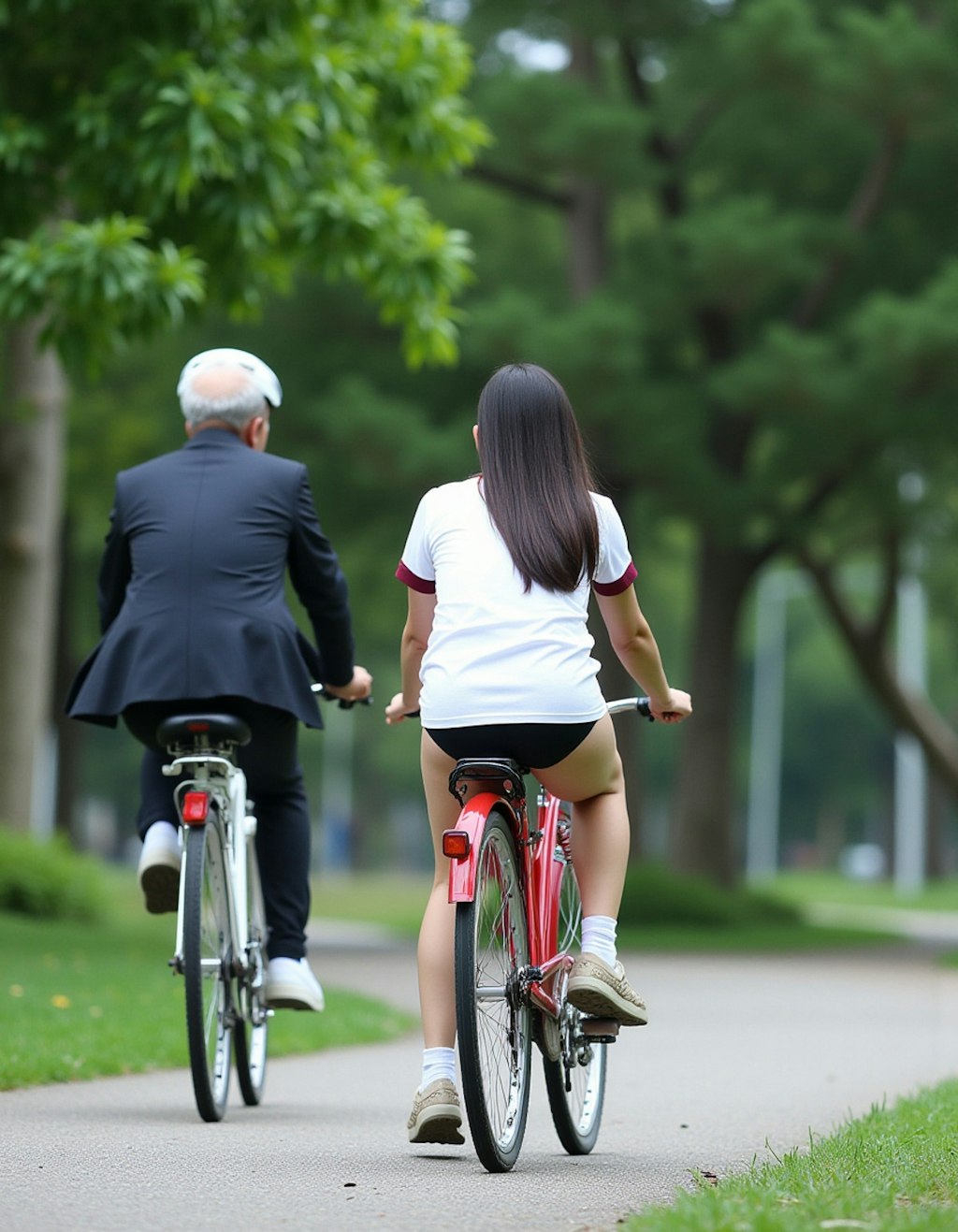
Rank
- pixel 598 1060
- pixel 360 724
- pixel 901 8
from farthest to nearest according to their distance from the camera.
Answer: pixel 360 724, pixel 901 8, pixel 598 1060

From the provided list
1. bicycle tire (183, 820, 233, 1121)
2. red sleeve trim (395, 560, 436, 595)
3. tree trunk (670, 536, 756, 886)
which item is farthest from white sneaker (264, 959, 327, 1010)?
tree trunk (670, 536, 756, 886)

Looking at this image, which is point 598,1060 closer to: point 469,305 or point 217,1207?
point 217,1207

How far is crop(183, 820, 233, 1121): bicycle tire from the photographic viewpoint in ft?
18.7

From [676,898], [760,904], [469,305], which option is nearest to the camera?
[469,305]

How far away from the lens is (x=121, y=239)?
35.4 ft

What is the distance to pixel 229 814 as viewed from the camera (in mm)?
6059

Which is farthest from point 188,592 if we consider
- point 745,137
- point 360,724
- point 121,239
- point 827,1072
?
point 360,724

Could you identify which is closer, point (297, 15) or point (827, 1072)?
point (827, 1072)

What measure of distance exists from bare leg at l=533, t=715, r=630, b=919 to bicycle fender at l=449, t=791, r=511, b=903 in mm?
370

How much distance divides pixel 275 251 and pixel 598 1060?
777 cm

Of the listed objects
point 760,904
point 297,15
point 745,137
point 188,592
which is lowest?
point 760,904

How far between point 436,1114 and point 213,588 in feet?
5.63

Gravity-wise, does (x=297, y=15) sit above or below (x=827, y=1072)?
above

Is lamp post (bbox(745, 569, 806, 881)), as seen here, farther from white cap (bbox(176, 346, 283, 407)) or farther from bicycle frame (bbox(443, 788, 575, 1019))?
bicycle frame (bbox(443, 788, 575, 1019))
